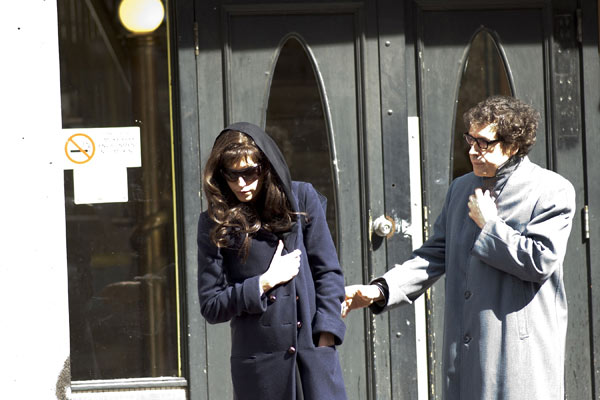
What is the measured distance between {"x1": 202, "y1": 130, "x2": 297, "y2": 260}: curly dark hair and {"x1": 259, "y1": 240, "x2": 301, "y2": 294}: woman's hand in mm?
112

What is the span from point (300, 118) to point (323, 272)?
156 centimetres

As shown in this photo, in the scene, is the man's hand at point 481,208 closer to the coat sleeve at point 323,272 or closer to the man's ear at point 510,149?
the man's ear at point 510,149

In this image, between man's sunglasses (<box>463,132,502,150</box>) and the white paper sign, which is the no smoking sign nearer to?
the white paper sign

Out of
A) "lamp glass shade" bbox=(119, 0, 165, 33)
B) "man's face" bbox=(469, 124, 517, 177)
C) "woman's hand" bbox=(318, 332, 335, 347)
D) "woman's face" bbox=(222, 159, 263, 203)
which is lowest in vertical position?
"woman's hand" bbox=(318, 332, 335, 347)

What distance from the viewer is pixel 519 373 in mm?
3535

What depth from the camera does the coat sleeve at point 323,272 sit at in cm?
361

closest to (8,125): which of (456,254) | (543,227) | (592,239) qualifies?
(456,254)

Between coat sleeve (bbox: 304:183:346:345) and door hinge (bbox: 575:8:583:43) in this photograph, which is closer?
coat sleeve (bbox: 304:183:346:345)

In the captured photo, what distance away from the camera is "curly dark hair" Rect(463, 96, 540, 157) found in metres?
3.62

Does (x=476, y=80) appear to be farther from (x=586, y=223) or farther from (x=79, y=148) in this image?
(x=79, y=148)

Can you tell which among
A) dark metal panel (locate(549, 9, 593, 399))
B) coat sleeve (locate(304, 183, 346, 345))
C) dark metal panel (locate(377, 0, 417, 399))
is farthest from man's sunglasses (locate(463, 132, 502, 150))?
dark metal panel (locate(549, 9, 593, 399))

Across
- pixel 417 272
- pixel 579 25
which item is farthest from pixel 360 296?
pixel 579 25

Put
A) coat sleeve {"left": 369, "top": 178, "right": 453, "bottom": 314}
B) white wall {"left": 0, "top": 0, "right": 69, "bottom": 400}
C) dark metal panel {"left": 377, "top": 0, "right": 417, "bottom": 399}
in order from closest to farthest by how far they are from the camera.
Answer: white wall {"left": 0, "top": 0, "right": 69, "bottom": 400} < coat sleeve {"left": 369, "top": 178, "right": 453, "bottom": 314} < dark metal panel {"left": 377, "top": 0, "right": 417, "bottom": 399}

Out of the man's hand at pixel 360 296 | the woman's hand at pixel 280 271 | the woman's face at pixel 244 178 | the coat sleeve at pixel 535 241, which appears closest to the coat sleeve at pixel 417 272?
the man's hand at pixel 360 296
